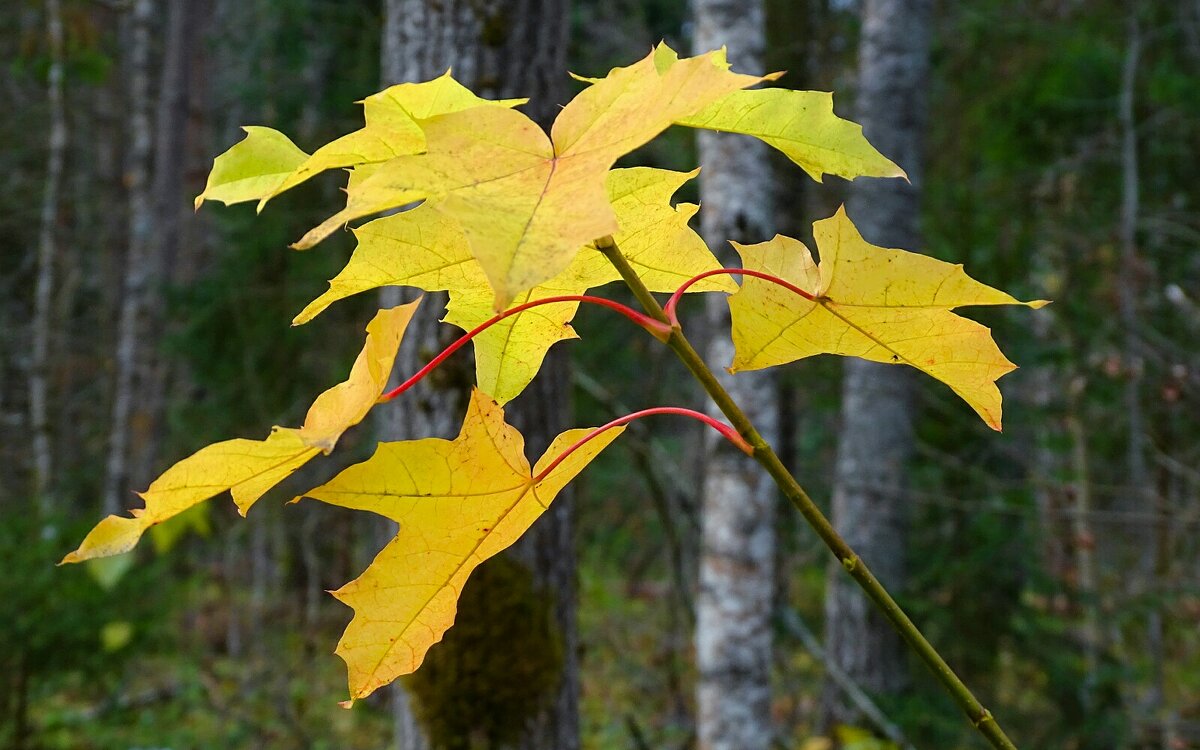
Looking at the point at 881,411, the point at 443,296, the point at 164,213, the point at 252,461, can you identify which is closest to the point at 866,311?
the point at 252,461

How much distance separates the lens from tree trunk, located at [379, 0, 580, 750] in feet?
6.45

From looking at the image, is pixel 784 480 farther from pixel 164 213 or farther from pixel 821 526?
pixel 164 213

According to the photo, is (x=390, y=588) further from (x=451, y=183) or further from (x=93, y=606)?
(x=93, y=606)

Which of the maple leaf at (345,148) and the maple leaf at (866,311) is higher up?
the maple leaf at (345,148)

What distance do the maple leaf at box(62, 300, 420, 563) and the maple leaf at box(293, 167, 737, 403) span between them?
47mm

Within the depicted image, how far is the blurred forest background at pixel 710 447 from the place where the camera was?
2.80 metres

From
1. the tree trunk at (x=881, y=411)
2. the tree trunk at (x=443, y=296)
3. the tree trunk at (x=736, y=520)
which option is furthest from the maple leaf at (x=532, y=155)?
the tree trunk at (x=881, y=411)

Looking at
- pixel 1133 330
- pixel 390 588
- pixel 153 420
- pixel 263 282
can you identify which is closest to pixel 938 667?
pixel 390 588

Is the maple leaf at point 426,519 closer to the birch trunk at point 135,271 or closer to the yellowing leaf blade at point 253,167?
the yellowing leaf blade at point 253,167

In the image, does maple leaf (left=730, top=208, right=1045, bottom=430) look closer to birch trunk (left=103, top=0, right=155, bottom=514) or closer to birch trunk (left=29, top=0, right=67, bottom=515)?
birch trunk (left=29, top=0, right=67, bottom=515)

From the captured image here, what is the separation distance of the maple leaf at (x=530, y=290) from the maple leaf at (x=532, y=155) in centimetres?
10

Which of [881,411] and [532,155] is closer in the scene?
[532,155]

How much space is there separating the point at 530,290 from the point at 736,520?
2363mm

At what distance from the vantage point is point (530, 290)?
0.55 m
